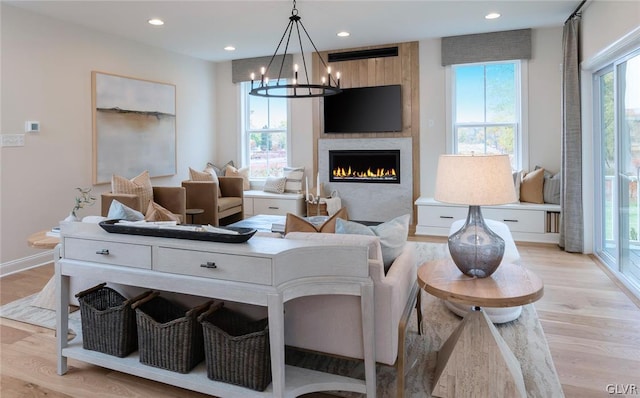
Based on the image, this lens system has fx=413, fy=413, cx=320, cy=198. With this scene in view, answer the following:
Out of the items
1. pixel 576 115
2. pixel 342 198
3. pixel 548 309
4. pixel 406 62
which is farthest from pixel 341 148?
pixel 548 309

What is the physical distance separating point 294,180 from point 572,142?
379 centimetres

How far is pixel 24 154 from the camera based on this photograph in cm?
417

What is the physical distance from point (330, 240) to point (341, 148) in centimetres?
447

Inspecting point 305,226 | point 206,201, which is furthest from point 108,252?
point 206,201

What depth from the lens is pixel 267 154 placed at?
7000mm

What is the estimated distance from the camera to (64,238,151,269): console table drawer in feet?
6.53

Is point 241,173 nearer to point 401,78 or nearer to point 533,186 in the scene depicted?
point 401,78

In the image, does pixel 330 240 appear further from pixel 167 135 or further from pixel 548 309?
pixel 167 135

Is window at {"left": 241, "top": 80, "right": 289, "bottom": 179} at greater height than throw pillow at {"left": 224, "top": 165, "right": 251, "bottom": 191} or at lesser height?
greater

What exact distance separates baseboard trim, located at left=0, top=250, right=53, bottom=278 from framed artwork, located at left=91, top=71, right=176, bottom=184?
1.00m

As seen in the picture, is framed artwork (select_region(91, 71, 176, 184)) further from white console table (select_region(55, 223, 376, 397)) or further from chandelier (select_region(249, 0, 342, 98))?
white console table (select_region(55, 223, 376, 397))

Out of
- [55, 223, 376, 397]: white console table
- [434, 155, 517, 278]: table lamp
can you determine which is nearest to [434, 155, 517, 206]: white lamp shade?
[434, 155, 517, 278]: table lamp

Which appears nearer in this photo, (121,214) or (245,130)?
(121,214)

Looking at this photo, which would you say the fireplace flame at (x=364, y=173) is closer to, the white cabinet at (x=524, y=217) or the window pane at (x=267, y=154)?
the white cabinet at (x=524, y=217)
